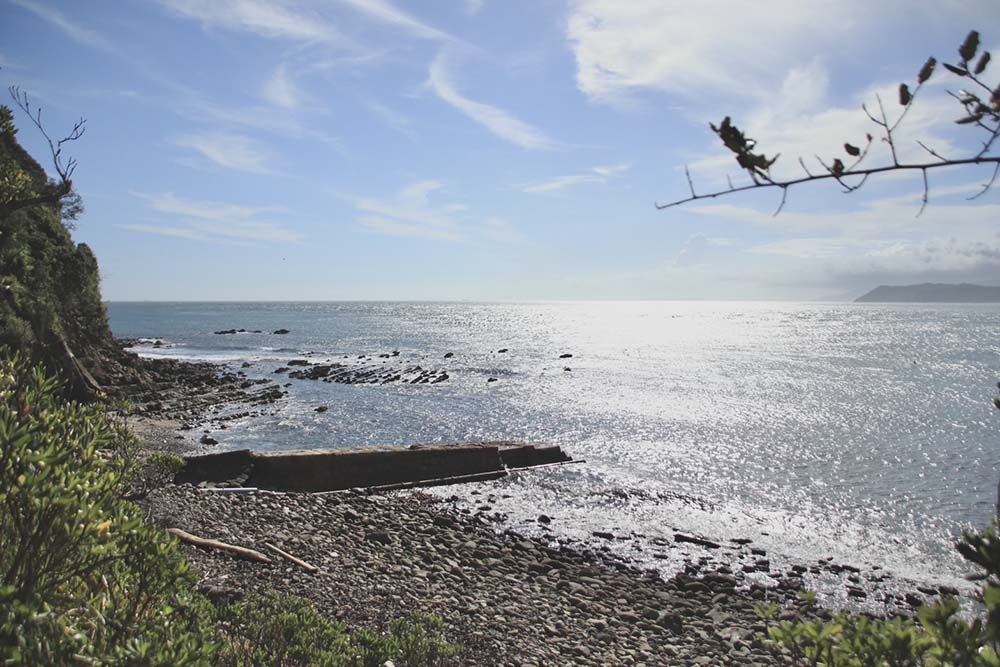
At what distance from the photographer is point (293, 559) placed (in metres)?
11.7

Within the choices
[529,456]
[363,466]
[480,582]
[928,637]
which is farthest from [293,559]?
[529,456]

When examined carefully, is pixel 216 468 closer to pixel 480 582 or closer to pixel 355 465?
Answer: pixel 355 465

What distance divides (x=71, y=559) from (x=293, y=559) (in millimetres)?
8934

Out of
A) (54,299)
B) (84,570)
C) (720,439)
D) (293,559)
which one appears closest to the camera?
(84,570)

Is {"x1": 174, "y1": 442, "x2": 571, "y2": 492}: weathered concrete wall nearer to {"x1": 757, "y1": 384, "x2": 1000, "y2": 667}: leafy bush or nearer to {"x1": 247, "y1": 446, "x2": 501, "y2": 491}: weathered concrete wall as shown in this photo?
{"x1": 247, "y1": 446, "x2": 501, "y2": 491}: weathered concrete wall

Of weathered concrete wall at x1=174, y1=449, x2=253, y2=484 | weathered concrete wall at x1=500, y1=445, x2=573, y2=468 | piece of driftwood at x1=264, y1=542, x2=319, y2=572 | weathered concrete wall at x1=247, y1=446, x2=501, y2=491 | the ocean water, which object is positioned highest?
weathered concrete wall at x1=174, y1=449, x2=253, y2=484

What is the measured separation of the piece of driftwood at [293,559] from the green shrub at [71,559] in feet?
25.7

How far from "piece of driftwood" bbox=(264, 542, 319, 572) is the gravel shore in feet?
0.41

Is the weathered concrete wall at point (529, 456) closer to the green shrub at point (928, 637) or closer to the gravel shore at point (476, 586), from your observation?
the gravel shore at point (476, 586)

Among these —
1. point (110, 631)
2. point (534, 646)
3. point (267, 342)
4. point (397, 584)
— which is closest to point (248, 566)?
point (397, 584)

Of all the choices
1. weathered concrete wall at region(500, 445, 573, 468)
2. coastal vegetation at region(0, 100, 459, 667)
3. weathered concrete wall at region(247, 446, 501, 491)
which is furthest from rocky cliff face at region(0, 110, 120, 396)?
coastal vegetation at region(0, 100, 459, 667)

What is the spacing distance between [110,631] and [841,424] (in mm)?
35372

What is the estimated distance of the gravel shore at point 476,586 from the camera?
389 inches

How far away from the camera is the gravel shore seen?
32.4 ft
